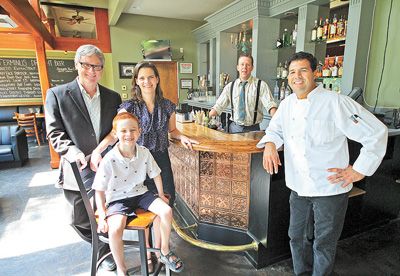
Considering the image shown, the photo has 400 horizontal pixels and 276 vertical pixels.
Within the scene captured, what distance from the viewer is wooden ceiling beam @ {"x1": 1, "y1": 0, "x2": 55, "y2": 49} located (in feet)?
8.40

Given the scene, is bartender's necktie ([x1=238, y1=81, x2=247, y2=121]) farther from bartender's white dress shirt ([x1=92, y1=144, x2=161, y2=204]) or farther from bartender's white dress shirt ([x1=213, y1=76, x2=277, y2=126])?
bartender's white dress shirt ([x1=92, y1=144, x2=161, y2=204])

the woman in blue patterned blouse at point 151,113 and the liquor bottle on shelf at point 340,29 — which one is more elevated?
the liquor bottle on shelf at point 340,29

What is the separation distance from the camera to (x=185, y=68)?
655 centimetres

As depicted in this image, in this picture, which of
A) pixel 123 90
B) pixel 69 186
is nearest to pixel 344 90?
pixel 69 186

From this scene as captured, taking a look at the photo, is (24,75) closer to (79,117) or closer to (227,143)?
(79,117)

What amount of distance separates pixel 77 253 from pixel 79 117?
4.50ft

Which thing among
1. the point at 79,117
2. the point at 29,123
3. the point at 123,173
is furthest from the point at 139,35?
the point at 123,173

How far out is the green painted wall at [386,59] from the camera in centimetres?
268

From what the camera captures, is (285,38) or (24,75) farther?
(24,75)

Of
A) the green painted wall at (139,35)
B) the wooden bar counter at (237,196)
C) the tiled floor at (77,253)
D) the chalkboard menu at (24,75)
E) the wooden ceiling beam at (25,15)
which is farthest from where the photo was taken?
the chalkboard menu at (24,75)

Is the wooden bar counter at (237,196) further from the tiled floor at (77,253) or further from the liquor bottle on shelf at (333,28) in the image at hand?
the liquor bottle on shelf at (333,28)

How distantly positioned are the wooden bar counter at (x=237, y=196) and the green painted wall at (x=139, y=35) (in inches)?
177

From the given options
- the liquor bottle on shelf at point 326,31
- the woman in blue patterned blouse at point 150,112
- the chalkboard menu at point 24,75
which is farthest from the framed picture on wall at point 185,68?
the woman in blue patterned blouse at point 150,112

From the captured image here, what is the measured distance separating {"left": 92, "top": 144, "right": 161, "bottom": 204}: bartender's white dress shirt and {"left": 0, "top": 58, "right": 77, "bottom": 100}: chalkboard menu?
7009 millimetres
